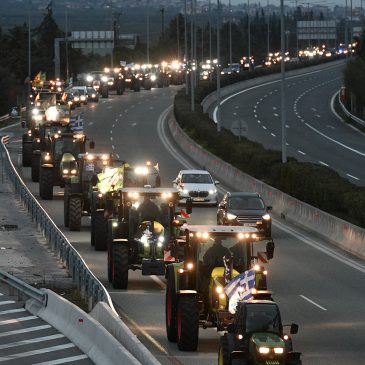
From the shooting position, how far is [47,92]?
91.8 meters

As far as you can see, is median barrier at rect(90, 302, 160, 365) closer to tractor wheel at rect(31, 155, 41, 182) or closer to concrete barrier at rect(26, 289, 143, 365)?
concrete barrier at rect(26, 289, 143, 365)

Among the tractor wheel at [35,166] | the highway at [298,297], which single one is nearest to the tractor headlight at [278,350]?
the highway at [298,297]

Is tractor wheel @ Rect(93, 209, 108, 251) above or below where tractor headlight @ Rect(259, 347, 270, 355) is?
below

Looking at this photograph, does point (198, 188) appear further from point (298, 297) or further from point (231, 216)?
point (298, 297)

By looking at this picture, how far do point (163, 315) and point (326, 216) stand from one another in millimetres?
16654

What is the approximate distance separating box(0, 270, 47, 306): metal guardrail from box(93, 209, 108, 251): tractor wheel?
925cm

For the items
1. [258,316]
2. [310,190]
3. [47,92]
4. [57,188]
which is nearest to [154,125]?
[47,92]

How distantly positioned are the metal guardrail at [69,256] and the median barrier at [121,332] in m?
0.29

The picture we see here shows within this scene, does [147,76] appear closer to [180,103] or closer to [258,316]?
[180,103]

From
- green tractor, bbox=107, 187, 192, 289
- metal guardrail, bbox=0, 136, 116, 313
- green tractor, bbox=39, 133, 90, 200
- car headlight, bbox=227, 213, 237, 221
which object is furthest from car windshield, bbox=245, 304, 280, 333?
green tractor, bbox=39, 133, 90, 200

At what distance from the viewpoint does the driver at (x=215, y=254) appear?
24.8 m

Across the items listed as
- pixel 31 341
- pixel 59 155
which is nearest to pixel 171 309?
pixel 31 341

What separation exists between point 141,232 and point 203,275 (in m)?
8.06

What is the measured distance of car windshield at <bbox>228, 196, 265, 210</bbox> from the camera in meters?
45.2
